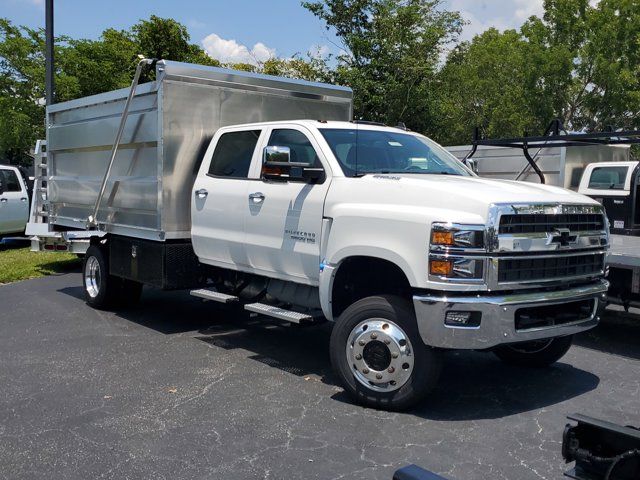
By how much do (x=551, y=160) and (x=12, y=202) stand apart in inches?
462

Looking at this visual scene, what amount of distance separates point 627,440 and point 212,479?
2411 millimetres

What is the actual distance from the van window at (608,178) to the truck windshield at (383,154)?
749 centimetres

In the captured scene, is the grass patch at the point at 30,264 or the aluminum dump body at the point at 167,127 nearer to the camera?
the aluminum dump body at the point at 167,127

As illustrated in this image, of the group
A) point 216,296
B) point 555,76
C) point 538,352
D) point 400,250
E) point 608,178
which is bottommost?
point 538,352

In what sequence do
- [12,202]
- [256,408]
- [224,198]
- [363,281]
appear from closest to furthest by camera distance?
[256,408], [363,281], [224,198], [12,202]

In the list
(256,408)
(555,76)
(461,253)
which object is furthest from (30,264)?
(555,76)

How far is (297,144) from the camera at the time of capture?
6.41m

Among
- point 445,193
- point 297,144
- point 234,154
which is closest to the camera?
point 445,193

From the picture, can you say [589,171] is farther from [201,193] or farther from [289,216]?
[289,216]

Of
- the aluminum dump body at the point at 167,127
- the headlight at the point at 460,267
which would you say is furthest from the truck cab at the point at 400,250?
the aluminum dump body at the point at 167,127

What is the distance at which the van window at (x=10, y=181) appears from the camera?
1591cm

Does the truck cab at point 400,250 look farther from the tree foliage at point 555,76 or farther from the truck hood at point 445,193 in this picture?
the tree foliage at point 555,76

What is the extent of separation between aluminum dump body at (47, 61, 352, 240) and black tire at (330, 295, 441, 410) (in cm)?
289

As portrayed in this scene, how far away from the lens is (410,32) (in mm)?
19203
